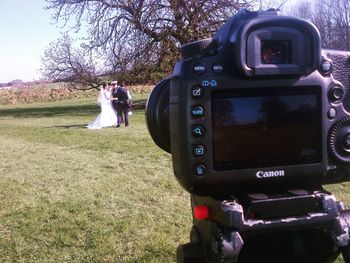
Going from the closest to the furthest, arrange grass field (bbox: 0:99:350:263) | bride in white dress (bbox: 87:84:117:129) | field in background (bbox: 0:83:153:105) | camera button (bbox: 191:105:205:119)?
camera button (bbox: 191:105:205:119)
grass field (bbox: 0:99:350:263)
bride in white dress (bbox: 87:84:117:129)
field in background (bbox: 0:83:153:105)

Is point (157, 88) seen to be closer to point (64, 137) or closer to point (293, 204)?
point (293, 204)

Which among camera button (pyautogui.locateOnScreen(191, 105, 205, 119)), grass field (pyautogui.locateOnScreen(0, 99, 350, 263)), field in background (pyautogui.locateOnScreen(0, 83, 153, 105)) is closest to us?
camera button (pyautogui.locateOnScreen(191, 105, 205, 119))

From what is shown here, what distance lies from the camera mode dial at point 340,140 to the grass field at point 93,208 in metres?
2.31

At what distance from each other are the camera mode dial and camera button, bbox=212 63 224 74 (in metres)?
0.46

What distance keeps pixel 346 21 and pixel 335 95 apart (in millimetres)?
54845

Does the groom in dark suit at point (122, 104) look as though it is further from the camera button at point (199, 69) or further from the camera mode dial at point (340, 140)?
the camera button at point (199, 69)

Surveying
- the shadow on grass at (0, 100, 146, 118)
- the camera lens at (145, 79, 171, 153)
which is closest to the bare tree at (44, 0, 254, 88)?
the shadow on grass at (0, 100, 146, 118)

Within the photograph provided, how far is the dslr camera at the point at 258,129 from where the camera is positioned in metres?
1.54

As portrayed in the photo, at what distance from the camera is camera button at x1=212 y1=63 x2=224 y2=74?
1.53 meters

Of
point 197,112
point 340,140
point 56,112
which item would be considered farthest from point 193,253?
point 56,112

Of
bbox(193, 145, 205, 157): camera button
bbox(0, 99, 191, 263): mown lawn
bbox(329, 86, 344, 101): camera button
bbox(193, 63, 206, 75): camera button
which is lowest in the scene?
bbox(0, 99, 191, 263): mown lawn

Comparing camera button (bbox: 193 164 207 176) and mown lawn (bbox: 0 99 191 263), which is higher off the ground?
camera button (bbox: 193 164 207 176)

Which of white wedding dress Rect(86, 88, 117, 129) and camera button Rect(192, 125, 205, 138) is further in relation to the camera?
white wedding dress Rect(86, 88, 117, 129)

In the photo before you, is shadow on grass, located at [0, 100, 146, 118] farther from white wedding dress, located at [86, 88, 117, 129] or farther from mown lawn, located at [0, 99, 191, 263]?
mown lawn, located at [0, 99, 191, 263]
